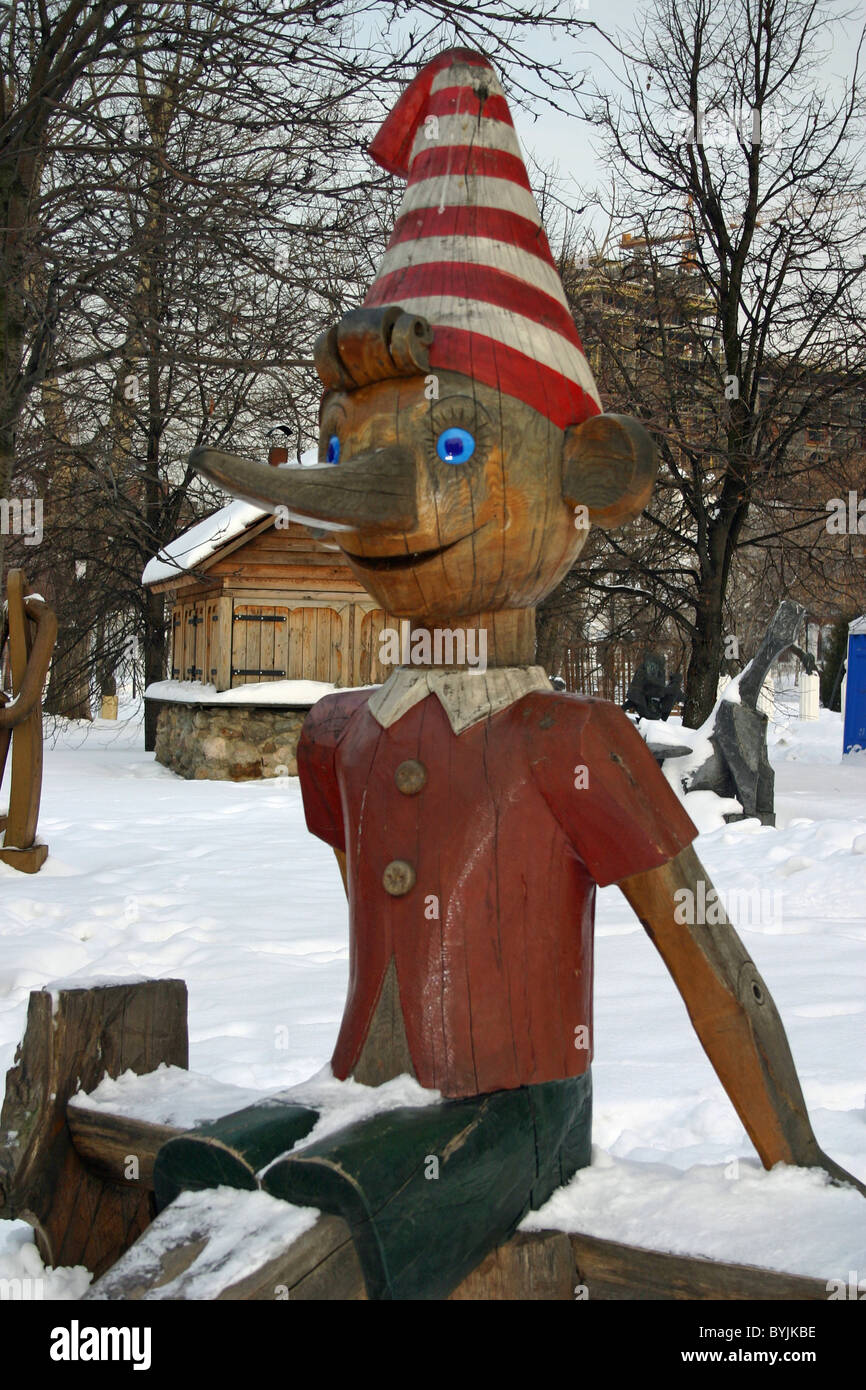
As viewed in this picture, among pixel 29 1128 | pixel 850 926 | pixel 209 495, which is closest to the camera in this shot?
pixel 29 1128

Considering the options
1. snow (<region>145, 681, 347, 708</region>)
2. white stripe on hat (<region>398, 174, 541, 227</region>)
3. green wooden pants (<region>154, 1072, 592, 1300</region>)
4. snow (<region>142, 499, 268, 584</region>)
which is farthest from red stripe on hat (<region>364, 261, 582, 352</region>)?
snow (<region>145, 681, 347, 708</region>)

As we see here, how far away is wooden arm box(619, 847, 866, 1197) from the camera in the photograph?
1710mm

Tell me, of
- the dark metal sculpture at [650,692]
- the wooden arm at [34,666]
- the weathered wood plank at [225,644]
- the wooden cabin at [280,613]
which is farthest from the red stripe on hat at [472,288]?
the weathered wood plank at [225,644]

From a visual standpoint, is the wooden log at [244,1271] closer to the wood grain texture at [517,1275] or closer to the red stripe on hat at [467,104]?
the wood grain texture at [517,1275]

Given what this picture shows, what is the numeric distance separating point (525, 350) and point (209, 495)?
12.9 metres

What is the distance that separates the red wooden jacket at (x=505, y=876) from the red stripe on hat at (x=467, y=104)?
3.34ft

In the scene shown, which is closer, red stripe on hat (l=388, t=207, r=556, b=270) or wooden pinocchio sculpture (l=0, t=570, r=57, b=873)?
red stripe on hat (l=388, t=207, r=556, b=270)

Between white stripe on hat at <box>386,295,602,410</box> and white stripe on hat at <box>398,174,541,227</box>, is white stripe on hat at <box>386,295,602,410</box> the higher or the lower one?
the lower one

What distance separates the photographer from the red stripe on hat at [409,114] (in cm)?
202

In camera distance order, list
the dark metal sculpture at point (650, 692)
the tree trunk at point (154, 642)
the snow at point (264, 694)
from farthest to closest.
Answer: the tree trunk at point (154, 642)
the snow at point (264, 694)
the dark metal sculpture at point (650, 692)

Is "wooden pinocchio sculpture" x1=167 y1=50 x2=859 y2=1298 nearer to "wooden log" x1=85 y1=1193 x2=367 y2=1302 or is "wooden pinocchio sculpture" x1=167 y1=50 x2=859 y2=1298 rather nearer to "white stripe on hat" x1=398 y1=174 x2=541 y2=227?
"white stripe on hat" x1=398 y1=174 x2=541 y2=227

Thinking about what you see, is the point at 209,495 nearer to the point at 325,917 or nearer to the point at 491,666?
the point at 325,917

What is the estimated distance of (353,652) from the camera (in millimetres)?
12273
